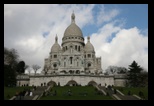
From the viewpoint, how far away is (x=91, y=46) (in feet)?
297

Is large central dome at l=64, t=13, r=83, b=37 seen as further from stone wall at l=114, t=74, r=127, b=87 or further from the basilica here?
stone wall at l=114, t=74, r=127, b=87

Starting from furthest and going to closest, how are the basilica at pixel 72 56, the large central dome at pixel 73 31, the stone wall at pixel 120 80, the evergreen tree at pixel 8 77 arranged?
1. the large central dome at pixel 73 31
2. the basilica at pixel 72 56
3. the stone wall at pixel 120 80
4. the evergreen tree at pixel 8 77

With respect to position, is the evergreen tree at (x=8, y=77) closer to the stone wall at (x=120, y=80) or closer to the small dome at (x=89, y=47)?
the stone wall at (x=120, y=80)

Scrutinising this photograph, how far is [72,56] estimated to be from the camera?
7981 centimetres

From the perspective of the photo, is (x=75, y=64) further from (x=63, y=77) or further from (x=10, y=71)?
(x=10, y=71)

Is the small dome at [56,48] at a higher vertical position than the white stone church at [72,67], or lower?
higher

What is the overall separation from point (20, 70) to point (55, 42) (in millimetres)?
15453

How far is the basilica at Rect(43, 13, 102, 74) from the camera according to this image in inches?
3115

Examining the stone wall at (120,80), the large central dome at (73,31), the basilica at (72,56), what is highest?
the large central dome at (73,31)

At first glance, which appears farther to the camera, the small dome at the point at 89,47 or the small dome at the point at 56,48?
the small dome at the point at 56,48

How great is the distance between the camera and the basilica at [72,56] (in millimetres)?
79125

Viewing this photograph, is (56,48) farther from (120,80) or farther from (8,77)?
(8,77)

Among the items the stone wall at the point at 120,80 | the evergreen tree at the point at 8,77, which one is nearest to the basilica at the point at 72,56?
the stone wall at the point at 120,80
